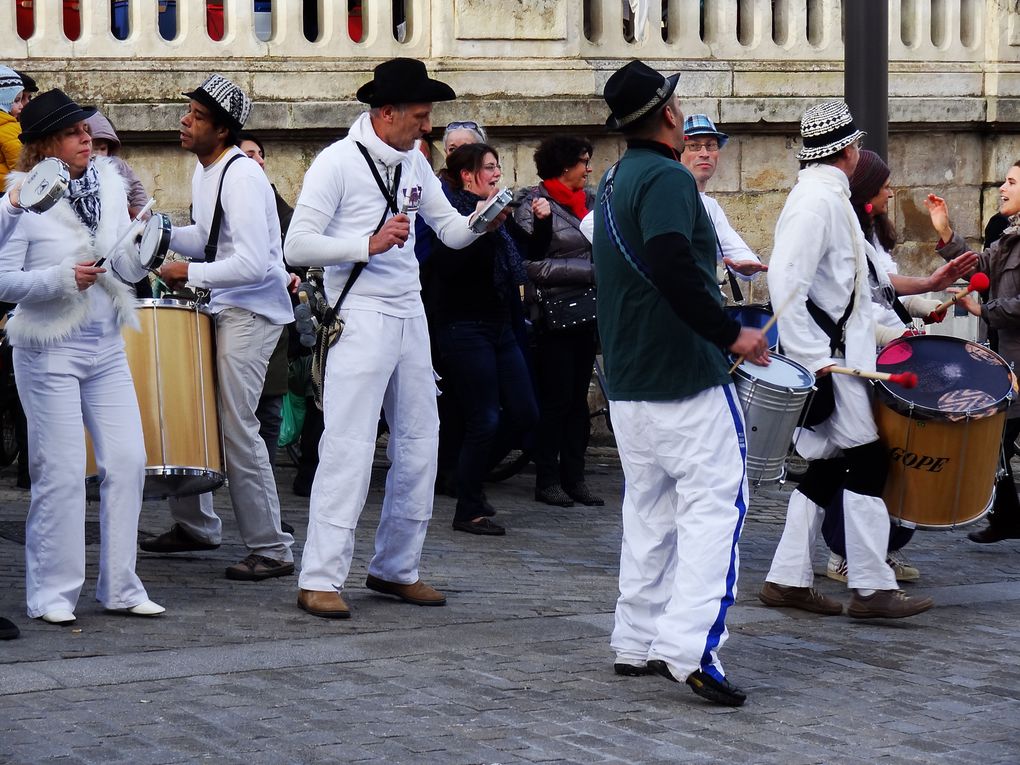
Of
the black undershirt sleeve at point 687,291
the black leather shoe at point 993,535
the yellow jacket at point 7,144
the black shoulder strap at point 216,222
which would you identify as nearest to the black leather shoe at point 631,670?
the black undershirt sleeve at point 687,291

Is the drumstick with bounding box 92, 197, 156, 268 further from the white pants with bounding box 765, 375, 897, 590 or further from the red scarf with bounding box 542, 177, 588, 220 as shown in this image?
the red scarf with bounding box 542, 177, 588, 220

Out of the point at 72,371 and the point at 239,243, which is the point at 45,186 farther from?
the point at 239,243

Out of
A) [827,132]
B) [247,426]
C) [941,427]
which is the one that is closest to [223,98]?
[247,426]

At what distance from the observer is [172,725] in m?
5.25

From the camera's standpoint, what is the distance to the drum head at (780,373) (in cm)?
609

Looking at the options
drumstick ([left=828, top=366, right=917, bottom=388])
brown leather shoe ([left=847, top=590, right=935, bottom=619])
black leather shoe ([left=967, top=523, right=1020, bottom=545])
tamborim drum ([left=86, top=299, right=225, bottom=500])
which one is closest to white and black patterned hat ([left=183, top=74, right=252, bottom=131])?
tamborim drum ([left=86, top=299, right=225, bottom=500])

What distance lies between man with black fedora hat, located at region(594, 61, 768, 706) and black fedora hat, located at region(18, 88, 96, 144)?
1.94 meters

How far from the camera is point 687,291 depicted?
5453 millimetres

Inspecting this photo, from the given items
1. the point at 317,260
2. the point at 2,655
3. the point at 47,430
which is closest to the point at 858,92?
the point at 317,260

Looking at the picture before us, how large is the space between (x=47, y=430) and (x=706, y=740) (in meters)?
2.65

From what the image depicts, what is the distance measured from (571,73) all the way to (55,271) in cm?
621

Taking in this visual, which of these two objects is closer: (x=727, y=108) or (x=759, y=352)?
(x=759, y=352)

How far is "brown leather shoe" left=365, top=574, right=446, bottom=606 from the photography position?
702 cm

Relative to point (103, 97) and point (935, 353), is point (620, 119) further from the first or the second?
point (103, 97)
